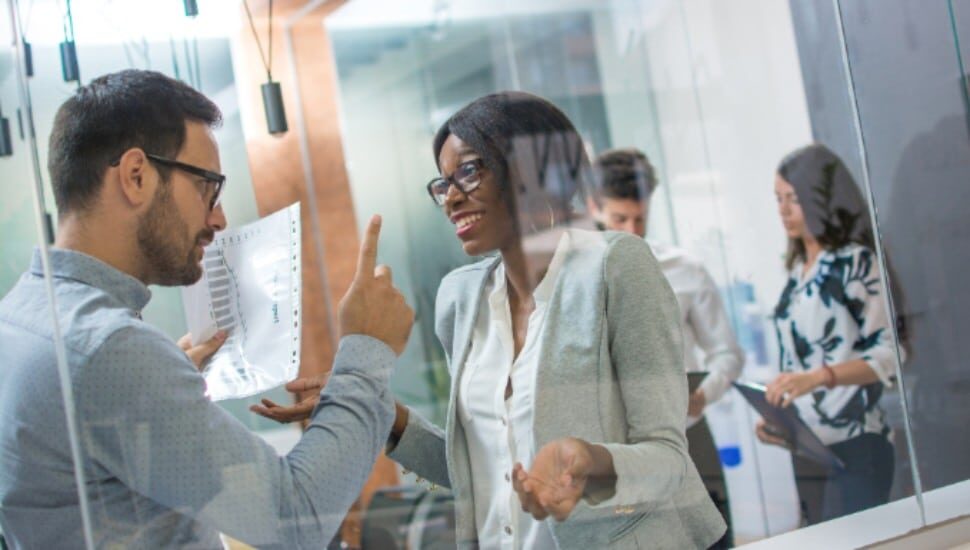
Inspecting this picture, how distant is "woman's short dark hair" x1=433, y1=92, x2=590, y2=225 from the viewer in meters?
1.81

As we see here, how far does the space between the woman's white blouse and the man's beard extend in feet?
1.60

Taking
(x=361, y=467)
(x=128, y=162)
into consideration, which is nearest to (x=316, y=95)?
(x=128, y=162)

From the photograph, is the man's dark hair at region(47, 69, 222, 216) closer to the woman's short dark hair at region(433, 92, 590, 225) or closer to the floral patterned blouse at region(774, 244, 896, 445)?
the woman's short dark hair at region(433, 92, 590, 225)

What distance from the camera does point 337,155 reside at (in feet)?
5.93

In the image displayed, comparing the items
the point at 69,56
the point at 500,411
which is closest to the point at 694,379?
the point at 500,411

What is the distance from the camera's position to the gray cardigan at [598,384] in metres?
1.81

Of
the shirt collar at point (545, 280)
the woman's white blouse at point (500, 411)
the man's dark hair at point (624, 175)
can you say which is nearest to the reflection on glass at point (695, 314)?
the man's dark hair at point (624, 175)

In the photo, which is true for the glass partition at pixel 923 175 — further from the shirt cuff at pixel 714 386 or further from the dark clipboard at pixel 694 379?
the dark clipboard at pixel 694 379

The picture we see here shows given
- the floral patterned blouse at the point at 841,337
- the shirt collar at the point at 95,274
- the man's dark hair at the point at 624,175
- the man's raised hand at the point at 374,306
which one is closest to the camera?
the shirt collar at the point at 95,274

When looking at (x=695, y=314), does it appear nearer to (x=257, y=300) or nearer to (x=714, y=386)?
(x=714, y=386)

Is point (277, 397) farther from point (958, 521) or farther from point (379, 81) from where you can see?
point (958, 521)

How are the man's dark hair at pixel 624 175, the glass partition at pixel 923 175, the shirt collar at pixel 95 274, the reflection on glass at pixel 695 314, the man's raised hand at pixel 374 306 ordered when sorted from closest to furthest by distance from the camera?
the shirt collar at pixel 95 274
the man's raised hand at pixel 374 306
the reflection on glass at pixel 695 314
the man's dark hair at pixel 624 175
the glass partition at pixel 923 175

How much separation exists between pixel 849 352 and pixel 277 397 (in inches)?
61.5

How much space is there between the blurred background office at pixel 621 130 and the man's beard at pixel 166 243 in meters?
0.04
